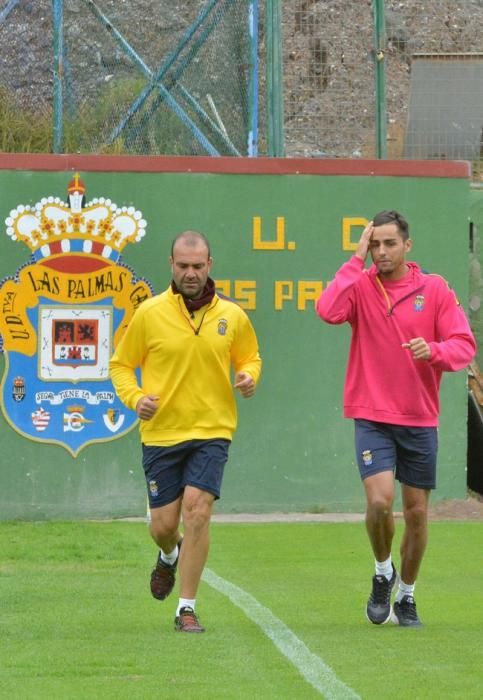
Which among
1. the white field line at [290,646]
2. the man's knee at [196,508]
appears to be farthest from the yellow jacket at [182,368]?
the white field line at [290,646]

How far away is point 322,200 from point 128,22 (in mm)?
3326

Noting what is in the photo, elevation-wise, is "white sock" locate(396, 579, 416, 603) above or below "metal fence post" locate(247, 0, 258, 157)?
below

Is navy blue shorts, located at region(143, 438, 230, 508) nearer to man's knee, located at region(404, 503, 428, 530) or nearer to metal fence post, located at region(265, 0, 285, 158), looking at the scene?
man's knee, located at region(404, 503, 428, 530)

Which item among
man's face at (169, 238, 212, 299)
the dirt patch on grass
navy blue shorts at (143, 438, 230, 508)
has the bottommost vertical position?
the dirt patch on grass

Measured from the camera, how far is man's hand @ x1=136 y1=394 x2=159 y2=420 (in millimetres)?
8031

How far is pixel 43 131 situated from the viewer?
54.9 feet

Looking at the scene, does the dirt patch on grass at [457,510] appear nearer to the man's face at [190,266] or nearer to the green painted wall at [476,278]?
the green painted wall at [476,278]

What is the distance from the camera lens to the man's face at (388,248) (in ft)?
27.7

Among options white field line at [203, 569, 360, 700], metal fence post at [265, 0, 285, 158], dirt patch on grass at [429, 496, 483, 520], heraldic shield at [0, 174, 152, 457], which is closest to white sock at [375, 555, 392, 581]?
white field line at [203, 569, 360, 700]

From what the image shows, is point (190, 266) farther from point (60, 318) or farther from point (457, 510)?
point (457, 510)

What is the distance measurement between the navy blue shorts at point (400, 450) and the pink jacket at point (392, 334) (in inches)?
2.4

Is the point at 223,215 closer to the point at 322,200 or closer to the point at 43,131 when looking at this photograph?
the point at 322,200

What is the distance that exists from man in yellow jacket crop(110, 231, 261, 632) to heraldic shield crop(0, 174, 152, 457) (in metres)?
6.37

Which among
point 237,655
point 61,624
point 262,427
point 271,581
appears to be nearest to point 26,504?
point 262,427
